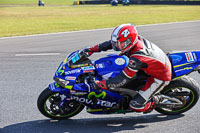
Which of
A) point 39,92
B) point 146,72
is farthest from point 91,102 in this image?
point 39,92

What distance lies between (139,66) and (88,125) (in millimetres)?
1450

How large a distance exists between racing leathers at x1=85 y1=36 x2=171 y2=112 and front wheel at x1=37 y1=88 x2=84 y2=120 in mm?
846

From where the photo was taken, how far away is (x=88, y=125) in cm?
530

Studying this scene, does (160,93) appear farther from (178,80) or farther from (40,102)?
(40,102)

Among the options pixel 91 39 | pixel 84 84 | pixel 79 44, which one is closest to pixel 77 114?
pixel 84 84

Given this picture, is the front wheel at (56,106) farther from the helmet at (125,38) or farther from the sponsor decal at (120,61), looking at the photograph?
the helmet at (125,38)

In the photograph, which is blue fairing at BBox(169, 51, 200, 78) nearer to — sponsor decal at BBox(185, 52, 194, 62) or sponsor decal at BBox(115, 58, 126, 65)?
sponsor decal at BBox(185, 52, 194, 62)

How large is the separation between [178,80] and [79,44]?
25.6 feet

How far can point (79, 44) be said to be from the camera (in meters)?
12.6

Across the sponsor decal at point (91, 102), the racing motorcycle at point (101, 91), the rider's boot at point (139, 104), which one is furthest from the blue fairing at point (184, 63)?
the sponsor decal at point (91, 102)

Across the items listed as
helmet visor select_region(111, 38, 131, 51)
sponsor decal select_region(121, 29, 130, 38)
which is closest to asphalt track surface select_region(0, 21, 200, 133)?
helmet visor select_region(111, 38, 131, 51)

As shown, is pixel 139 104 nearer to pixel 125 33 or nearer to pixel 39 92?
pixel 125 33

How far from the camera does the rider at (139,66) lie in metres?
4.61

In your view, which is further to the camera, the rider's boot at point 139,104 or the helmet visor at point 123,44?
the rider's boot at point 139,104
